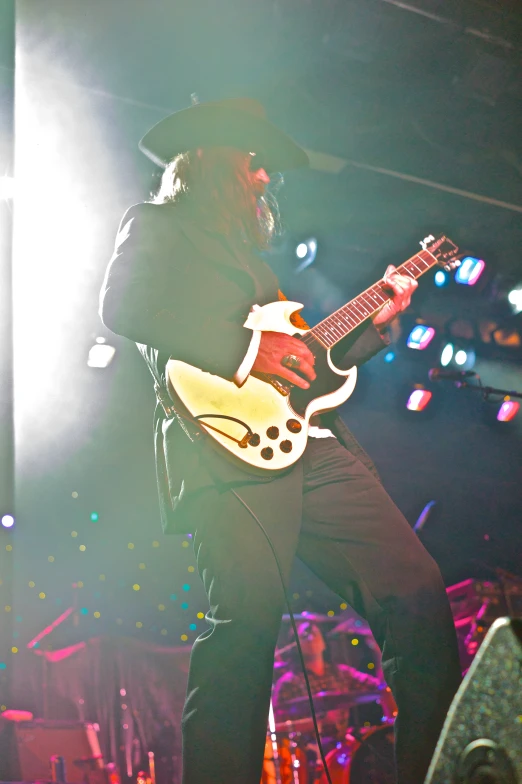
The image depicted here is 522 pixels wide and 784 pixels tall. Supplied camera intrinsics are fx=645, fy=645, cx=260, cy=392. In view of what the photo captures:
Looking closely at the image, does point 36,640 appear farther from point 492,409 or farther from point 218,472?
point 492,409

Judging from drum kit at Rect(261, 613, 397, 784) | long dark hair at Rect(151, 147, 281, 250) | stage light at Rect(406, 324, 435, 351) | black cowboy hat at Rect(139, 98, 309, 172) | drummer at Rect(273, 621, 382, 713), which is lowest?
drum kit at Rect(261, 613, 397, 784)

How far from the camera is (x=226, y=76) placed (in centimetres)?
352

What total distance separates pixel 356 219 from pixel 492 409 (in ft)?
5.60

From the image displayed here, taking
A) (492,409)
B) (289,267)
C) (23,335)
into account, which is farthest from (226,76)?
(492,409)

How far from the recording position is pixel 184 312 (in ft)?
6.42

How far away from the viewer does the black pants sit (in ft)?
4.97

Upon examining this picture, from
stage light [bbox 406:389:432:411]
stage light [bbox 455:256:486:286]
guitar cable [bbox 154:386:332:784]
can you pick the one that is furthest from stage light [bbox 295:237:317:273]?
guitar cable [bbox 154:386:332:784]

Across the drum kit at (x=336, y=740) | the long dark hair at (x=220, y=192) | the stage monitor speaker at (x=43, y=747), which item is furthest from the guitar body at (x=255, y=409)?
the drum kit at (x=336, y=740)

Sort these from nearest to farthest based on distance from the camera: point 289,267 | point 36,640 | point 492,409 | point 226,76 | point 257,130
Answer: point 257,130 → point 36,640 → point 226,76 → point 289,267 → point 492,409

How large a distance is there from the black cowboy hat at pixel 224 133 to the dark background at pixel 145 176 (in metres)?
1.11

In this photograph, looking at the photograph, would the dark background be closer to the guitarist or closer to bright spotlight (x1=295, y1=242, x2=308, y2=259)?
bright spotlight (x1=295, y1=242, x2=308, y2=259)

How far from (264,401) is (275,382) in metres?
0.08

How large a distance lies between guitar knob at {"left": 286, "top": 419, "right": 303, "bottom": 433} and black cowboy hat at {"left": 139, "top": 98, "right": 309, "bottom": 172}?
1154mm

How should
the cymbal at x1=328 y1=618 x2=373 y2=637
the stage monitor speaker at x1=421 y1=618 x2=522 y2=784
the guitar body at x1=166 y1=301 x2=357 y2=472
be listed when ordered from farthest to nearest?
the cymbal at x1=328 y1=618 x2=373 y2=637, the guitar body at x1=166 y1=301 x2=357 y2=472, the stage monitor speaker at x1=421 y1=618 x2=522 y2=784
